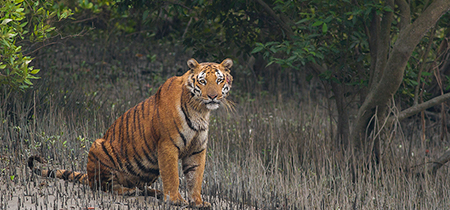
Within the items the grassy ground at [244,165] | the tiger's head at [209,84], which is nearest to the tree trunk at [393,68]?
the grassy ground at [244,165]

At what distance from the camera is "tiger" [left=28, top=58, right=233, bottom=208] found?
13.4 feet

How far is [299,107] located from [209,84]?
7220mm

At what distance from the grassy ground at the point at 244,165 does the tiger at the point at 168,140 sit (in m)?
0.18

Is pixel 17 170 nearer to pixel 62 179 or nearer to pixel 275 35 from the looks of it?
pixel 62 179

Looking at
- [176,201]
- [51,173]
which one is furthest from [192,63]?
[51,173]

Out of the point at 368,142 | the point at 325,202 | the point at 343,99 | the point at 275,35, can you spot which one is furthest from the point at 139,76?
the point at 325,202

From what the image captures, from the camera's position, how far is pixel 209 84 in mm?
4016

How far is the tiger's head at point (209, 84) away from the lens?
158 inches

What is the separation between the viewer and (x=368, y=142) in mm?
6539

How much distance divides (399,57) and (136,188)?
11.7ft

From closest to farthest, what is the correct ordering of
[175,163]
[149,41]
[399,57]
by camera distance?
[175,163], [399,57], [149,41]

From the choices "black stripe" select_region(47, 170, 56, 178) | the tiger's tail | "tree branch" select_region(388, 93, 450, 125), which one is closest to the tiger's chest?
the tiger's tail

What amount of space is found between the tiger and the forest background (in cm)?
91

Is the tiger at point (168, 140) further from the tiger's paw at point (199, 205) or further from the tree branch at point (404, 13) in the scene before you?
→ the tree branch at point (404, 13)
